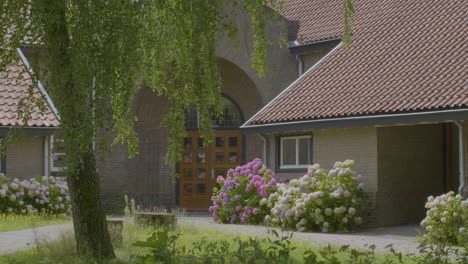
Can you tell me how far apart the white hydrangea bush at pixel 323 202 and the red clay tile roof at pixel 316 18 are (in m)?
6.02

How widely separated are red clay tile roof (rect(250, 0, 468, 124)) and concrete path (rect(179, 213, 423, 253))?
2673 mm

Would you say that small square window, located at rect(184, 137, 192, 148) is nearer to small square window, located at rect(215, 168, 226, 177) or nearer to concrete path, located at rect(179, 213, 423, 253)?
small square window, located at rect(215, 168, 226, 177)

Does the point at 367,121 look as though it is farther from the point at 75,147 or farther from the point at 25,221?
the point at 75,147

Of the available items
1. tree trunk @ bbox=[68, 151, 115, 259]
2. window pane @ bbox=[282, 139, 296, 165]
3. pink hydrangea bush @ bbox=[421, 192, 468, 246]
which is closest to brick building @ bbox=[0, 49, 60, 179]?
window pane @ bbox=[282, 139, 296, 165]

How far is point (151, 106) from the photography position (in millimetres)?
27375

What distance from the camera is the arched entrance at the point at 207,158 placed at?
27031 mm

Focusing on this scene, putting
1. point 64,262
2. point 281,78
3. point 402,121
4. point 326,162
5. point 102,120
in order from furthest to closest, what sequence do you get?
point 281,78 < point 326,162 < point 402,121 < point 64,262 < point 102,120

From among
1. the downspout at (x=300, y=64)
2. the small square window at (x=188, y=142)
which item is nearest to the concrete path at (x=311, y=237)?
the downspout at (x=300, y=64)

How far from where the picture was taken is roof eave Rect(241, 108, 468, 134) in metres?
16.6

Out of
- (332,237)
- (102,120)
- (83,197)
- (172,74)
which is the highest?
(172,74)

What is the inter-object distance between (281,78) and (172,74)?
14.2m

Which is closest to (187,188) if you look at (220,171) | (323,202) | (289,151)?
(220,171)

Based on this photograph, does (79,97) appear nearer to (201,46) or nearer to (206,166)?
(201,46)

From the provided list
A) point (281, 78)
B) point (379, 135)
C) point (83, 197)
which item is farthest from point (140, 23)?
point (281, 78)
